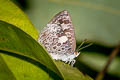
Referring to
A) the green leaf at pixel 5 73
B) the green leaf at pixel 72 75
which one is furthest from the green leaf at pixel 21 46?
the green leaf at pixel 72 75

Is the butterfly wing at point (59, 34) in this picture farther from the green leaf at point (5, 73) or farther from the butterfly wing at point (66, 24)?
the green leaf at point (5, 73)

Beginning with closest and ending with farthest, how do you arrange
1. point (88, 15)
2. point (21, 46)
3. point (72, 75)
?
point (21, 46), point (72, 75), point (88, 15)

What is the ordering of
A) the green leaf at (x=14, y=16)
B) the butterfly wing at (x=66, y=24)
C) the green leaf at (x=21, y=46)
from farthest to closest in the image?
the butterfly wing at (x=66, y=24), the green leaf at (x=14, y=16), the green leaf at (x=21, y=46)

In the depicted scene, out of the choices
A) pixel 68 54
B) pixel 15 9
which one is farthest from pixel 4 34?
pixel 68 54

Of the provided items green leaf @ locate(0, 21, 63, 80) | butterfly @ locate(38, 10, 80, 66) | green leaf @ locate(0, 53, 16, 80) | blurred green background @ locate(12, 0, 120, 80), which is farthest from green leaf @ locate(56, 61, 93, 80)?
blurred green background @ locate(12, 0, 120, 80)

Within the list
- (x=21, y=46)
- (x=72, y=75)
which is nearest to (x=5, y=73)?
(x=21, y=46)

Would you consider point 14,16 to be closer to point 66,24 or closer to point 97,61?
point 66,24
